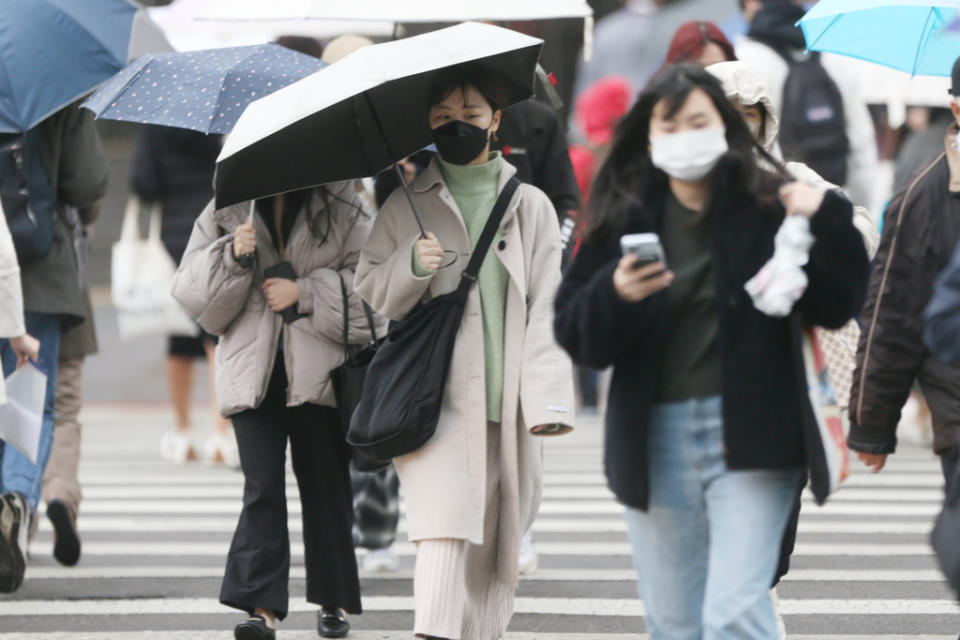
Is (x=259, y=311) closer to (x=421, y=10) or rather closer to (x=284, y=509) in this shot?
(x=284, y=509)

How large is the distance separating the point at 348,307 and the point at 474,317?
77 centimetres

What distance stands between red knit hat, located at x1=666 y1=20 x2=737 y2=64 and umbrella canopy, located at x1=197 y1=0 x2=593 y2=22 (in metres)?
0.44

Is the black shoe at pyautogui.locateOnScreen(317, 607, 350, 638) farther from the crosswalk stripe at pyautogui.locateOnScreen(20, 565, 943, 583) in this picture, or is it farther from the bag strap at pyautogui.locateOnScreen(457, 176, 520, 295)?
the bag strap at pyautogui.locateOnScreen(457, 176, 520, 295)

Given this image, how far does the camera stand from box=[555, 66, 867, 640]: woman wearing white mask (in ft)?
13.4

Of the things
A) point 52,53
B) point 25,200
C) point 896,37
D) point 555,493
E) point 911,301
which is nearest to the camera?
point 911,301

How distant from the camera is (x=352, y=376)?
5.84 meters

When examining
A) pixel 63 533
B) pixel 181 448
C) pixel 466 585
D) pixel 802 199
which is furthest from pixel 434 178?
pixel 181 448

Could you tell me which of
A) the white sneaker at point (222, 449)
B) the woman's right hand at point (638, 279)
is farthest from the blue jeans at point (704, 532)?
the white sneaker at point (222, 449)

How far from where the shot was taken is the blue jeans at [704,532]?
4094 millimetres

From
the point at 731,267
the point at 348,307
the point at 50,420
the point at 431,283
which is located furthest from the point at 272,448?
the point at 731,267

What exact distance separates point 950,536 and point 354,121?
273cm

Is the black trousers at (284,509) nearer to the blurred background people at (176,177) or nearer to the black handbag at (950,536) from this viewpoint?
the black handbag at (950,536)

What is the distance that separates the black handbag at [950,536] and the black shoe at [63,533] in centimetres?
449

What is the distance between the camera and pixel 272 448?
19.9 feet
